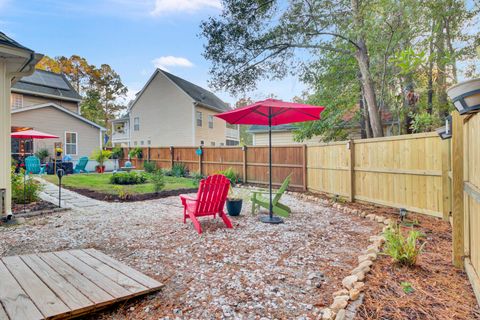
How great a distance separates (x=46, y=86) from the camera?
17531 millimetres

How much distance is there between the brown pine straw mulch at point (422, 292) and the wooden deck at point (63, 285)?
6.41 feet

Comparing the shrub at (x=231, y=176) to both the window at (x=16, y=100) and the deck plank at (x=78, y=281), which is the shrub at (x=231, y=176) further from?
the window at (x=16, y=100)

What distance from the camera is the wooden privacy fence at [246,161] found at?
9234mm

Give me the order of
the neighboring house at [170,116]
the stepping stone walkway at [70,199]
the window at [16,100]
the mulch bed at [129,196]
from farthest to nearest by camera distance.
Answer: the neighboring house at [170,116]
the window at [16,100]
the mulch bed at [129,196]
the stepping stone walkway at [70,199]

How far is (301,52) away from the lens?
9320mm

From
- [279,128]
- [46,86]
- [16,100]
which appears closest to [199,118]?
[279,128]

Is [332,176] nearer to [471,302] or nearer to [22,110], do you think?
[471,302]

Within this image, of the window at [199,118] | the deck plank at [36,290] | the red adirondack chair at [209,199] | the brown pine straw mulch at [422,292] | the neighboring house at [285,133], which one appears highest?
the window at [199,118]

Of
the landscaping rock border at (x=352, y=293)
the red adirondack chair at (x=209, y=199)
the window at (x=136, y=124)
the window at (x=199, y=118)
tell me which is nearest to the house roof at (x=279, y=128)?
the window at (x=199, y=118)

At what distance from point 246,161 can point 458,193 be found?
8406 mm

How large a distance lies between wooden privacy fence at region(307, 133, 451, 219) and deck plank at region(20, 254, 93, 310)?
5.41 meters

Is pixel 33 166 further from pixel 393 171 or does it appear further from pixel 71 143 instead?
pixel 393 171

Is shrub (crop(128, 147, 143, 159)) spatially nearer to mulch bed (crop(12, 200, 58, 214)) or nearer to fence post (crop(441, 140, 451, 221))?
mulch bed (crop(12, 200, 58, 214))

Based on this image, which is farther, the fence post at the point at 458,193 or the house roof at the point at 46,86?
the house roof at the point at 46,86
